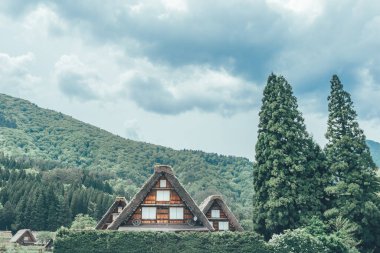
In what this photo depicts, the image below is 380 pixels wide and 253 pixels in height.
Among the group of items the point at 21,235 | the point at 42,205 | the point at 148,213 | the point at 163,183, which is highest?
the point at 42,205

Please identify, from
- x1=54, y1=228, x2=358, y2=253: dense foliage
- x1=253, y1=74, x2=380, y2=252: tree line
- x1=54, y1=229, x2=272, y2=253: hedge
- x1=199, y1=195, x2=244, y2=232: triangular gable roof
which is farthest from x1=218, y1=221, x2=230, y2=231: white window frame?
x1=54, y1=229, x2=272, y2=253: hedge

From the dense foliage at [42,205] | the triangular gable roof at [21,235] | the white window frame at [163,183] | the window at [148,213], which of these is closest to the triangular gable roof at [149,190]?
the white window frame at [163,183]

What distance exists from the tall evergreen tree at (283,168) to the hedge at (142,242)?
11192mm

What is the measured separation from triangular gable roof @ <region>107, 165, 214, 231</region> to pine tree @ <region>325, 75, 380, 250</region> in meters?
13.1

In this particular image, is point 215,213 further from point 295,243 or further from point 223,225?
point 295,243

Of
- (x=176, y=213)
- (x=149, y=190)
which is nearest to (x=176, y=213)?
(x=176, y=213)

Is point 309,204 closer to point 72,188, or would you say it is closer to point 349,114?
point 349,114

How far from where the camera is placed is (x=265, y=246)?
35188 millimetres

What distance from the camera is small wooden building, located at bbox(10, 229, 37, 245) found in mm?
98125

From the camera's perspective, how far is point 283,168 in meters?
45.5

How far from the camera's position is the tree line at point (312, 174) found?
143 ft

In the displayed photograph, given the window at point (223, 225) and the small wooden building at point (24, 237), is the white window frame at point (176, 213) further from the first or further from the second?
the small wooden building at point (24, 237)

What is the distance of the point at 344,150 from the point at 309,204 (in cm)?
645

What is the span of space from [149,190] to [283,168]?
45.7ft
